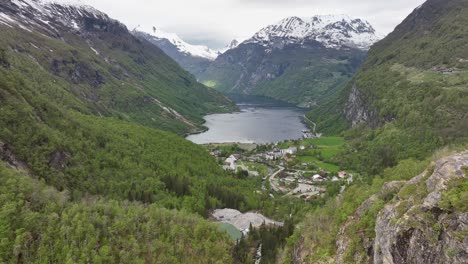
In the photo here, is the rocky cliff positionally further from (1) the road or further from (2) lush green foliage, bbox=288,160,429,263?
(1) the road

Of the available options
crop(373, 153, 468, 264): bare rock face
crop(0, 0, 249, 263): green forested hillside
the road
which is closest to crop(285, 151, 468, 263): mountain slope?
crop(373, 153, 468, 264): bare rock face

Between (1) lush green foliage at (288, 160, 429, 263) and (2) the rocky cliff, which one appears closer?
(2) the rocky cliff

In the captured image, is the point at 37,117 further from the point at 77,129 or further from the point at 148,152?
the point at 148,152

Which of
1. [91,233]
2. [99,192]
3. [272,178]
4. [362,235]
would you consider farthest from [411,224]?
[272,178]

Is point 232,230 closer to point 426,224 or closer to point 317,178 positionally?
point 317,178

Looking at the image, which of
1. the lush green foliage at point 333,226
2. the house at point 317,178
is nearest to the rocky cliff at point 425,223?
the lush green foliage at point 333,226

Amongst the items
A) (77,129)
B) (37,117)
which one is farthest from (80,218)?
(77,129)
